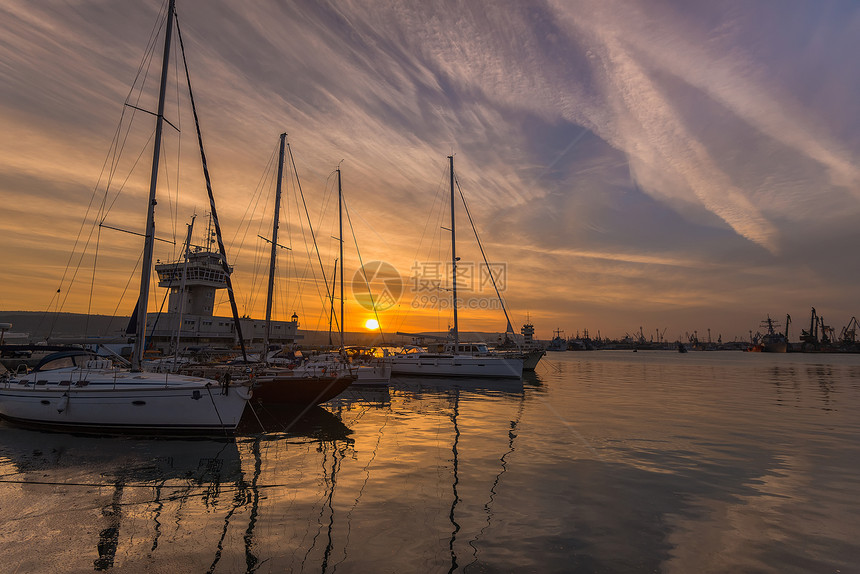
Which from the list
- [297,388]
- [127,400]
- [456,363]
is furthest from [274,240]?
[456,363]

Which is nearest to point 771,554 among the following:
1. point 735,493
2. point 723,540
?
point 723,540

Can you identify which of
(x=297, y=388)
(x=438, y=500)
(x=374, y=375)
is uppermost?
(x=297, y=388)

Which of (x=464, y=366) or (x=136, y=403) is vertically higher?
(x=136, y=403)

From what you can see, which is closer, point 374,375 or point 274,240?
point 274,240

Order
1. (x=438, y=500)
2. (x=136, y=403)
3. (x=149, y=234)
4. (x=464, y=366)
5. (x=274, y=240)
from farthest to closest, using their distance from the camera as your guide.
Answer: (x=464, y=366)
(x=274, y=240)
(x=149, y=234)
(x=136, y=403)
(x=438, y=500)

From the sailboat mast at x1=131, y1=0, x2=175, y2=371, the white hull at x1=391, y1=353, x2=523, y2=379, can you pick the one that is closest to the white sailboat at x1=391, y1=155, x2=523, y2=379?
the white hull at x1=391, y1=353, x2=523, y2=379

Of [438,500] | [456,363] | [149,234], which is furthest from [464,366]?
[438,500]

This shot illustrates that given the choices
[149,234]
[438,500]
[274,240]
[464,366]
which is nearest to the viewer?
[438,500]

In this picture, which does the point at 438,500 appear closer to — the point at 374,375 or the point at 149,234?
the point at 149,234

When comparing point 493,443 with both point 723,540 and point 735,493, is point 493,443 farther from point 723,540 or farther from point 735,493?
point 723,540

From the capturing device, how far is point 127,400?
15570mm

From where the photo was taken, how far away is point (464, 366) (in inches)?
1721

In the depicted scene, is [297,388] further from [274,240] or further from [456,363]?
[456,363]

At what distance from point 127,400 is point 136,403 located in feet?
1.26
